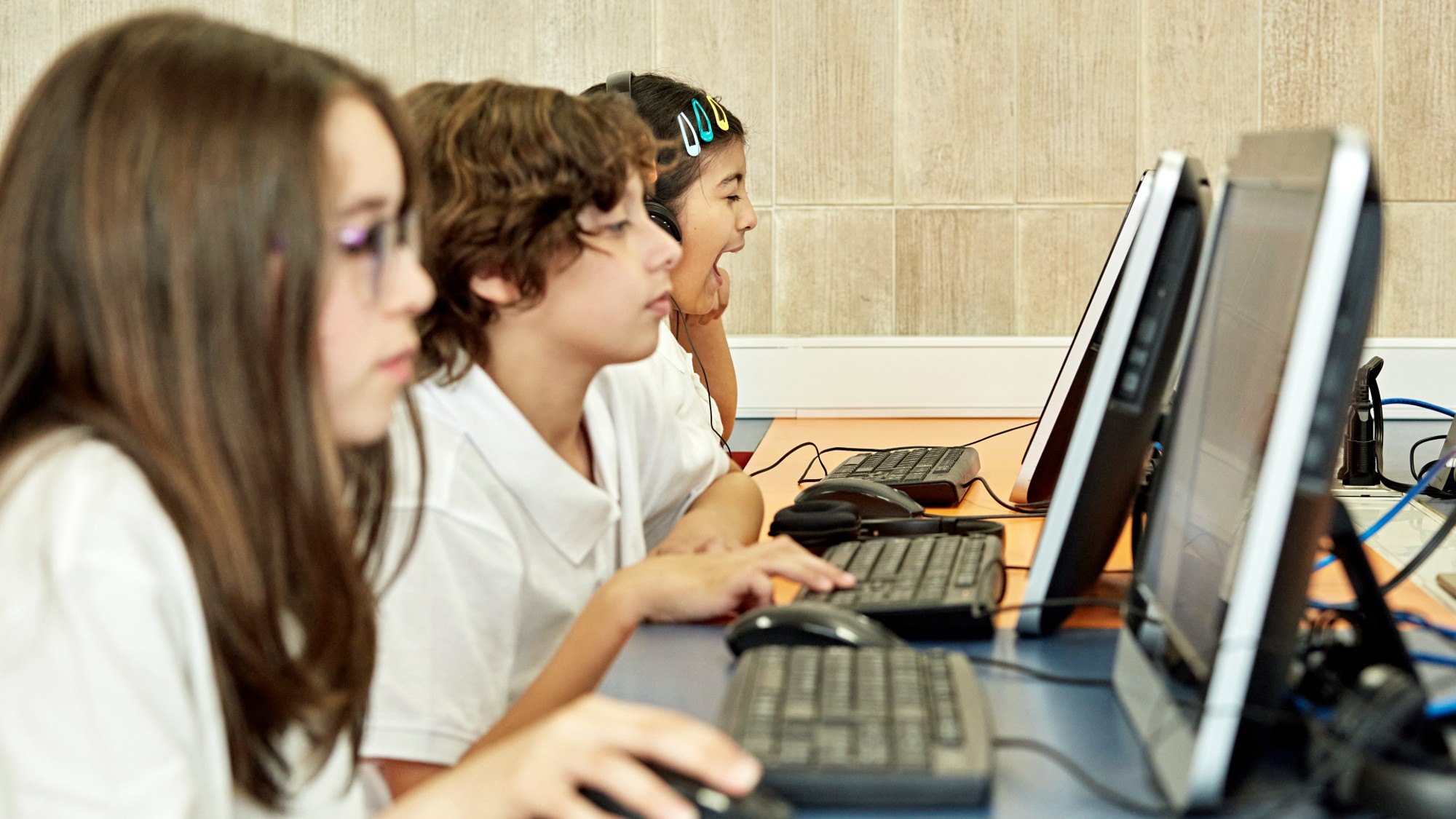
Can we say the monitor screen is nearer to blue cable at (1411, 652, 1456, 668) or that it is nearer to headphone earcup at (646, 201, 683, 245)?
blue cable at (1411, 652, 1456, 668)

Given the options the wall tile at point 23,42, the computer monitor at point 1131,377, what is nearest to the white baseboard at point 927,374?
the wall tile at point 23,42

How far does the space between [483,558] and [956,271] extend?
182 cm

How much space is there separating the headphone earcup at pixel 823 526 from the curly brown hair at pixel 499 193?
35cm

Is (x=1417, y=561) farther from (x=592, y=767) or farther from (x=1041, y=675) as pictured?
(x=592, y=767)

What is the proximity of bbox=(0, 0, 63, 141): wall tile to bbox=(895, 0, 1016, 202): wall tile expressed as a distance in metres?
1.82

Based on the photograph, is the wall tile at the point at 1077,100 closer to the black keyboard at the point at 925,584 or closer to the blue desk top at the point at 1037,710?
the black keyboard at the point at 925,584

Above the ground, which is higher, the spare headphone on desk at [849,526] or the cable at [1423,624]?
the cable at [1423,624]

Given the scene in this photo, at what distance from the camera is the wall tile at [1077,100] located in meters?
2.69

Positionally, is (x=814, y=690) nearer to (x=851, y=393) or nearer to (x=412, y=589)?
(x=412, y=589)

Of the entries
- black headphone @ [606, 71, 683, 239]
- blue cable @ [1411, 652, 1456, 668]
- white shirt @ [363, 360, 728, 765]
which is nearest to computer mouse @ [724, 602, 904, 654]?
white shirt @ [363, 360, 728, 765]

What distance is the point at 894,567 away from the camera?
3.65ft

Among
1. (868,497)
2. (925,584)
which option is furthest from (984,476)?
(925,584)

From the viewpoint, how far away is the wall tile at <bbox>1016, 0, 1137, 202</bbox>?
2.69 metres

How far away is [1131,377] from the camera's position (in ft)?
3.17
